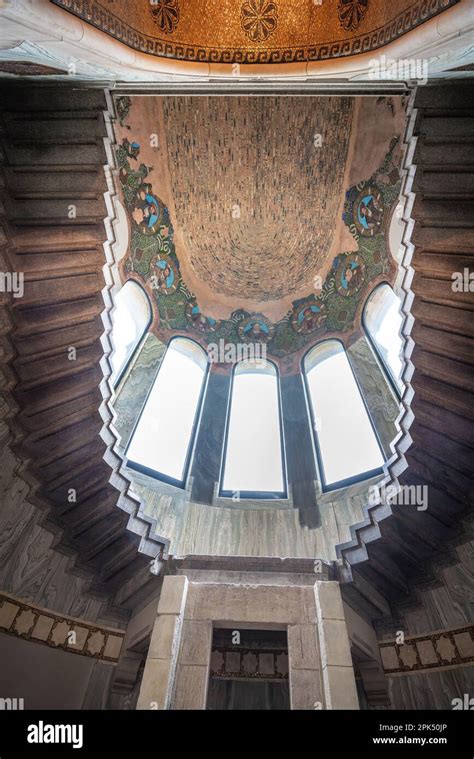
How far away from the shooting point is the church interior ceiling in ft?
30.2

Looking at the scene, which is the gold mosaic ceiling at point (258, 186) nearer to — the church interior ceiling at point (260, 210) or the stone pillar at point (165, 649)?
the church interior ceiling at point (260, 210)

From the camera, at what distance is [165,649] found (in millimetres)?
4605

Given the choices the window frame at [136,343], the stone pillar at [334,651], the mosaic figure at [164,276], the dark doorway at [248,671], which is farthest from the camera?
the mosaic figure at [164,276]

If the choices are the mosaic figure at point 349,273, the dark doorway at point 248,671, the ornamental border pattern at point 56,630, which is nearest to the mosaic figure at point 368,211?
the mosaic figure at point 349,273

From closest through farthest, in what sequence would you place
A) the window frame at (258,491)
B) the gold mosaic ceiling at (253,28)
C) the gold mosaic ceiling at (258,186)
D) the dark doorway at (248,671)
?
the gold mosaic ceiling at (253,28) → the dark doorway at (248,671) → the window frame at (258,491) → the gold mosaic ceiling at (258,186)

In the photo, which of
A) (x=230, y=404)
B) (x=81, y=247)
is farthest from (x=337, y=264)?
(x=81, y=247)

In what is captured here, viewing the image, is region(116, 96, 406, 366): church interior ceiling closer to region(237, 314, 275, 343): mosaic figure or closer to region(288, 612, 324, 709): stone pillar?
region(237, 314, 275, 343): mosaic figure

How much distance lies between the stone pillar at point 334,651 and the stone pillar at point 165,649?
5.17 ft

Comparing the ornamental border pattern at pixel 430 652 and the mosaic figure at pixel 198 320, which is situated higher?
the mosaic figure at pixel 198 320

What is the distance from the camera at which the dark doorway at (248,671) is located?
607 cm

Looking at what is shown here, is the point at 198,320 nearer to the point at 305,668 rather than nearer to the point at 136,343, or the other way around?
the point at 136,343

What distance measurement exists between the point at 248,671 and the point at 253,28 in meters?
8.38

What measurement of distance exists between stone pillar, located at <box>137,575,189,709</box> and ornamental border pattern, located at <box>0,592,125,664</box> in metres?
1.64

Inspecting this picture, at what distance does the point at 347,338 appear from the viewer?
1020 centimetres
